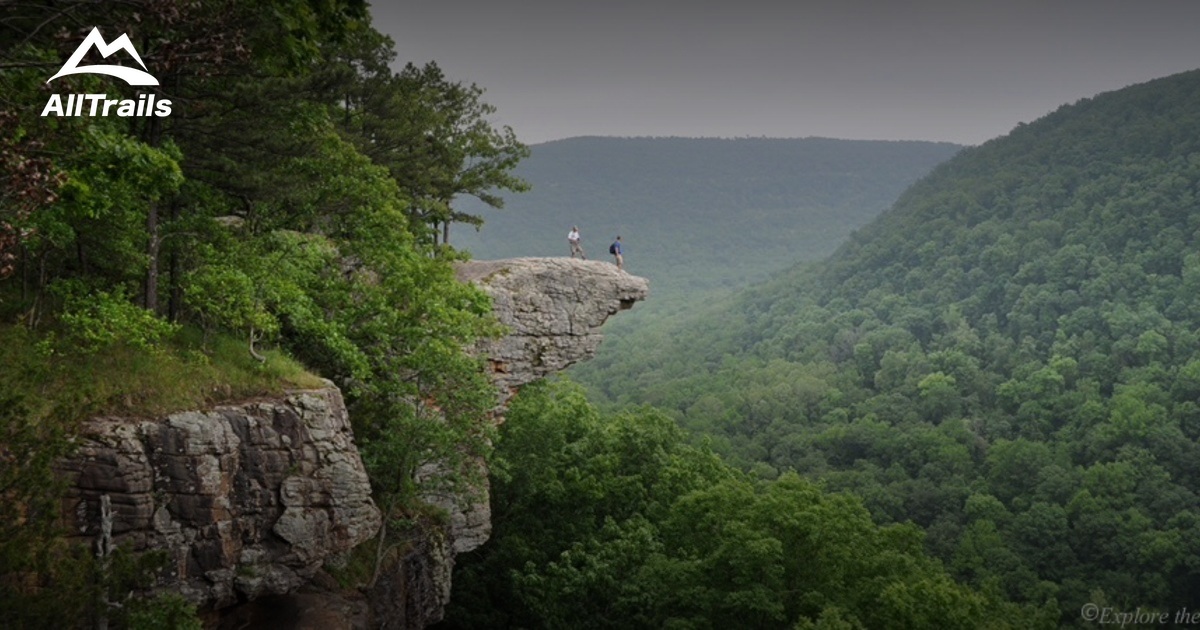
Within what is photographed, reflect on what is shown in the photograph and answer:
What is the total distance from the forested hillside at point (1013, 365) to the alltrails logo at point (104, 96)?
2770 centimetres

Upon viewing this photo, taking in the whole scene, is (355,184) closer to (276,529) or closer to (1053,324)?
(276,529)

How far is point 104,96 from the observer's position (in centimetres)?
969

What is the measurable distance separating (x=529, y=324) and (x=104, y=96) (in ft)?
46.8

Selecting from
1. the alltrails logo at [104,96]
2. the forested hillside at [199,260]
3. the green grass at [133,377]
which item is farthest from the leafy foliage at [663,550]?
the alltrails logo at [104,96]

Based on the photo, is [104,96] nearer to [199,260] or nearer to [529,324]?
[199,260]

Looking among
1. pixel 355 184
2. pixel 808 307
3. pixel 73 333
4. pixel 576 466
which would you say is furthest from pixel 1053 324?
pixel 73 333

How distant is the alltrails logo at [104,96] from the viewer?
782 cm

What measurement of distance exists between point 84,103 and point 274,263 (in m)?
4.90

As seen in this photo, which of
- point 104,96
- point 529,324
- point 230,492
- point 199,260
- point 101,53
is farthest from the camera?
point 529,324

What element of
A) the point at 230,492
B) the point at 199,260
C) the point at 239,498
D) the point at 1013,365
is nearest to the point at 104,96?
the point at 230,492

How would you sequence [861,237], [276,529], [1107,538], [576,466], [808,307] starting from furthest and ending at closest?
1. [861,237]
2. [808,307]
3. [1107,538]
4. [576,466]
5. [276,529]

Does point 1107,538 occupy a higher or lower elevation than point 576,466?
lower

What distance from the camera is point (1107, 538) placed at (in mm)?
52094

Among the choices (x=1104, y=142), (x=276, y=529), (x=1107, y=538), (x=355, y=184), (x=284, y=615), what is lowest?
(x=1107, y=538)
